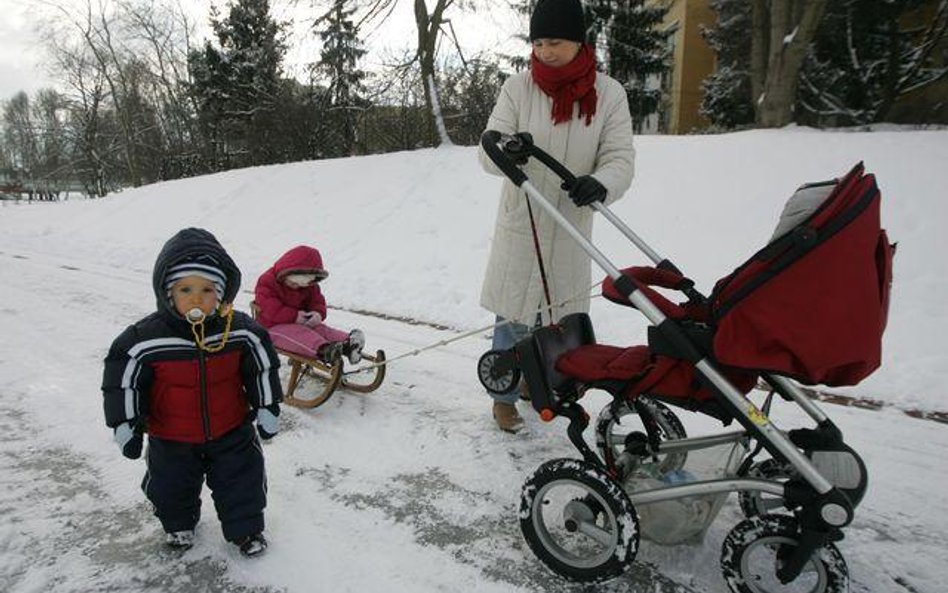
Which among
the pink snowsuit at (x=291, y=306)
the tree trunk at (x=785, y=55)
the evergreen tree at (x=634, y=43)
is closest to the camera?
the pink snowsuit at (x=291, y=306)

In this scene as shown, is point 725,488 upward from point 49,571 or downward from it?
upward

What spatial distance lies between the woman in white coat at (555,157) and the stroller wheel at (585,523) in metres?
1.02

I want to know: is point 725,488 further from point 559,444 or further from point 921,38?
point 921,38

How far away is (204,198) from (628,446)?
13241mm

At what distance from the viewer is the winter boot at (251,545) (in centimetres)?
236

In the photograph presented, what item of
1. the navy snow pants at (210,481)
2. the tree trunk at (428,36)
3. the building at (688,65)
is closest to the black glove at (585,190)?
the navy snow pants at (210,481)

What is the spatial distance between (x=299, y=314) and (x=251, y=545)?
188cm

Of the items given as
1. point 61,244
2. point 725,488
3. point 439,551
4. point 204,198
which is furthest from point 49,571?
point 204,198

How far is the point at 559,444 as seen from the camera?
3.32m

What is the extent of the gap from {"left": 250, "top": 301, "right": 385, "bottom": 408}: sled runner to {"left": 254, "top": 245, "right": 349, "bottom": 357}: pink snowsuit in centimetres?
8

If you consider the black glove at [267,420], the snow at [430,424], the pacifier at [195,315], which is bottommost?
the snow at [430,424]

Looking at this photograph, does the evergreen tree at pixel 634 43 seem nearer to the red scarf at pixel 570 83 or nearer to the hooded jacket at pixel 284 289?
the hooded jacket at pixel 284 289

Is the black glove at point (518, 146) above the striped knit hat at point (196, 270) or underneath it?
above

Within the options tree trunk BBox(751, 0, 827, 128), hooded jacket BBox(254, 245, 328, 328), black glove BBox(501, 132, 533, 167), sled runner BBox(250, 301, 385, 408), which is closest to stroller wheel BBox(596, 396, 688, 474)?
black glove BBox(501, 132, 533, 167)
